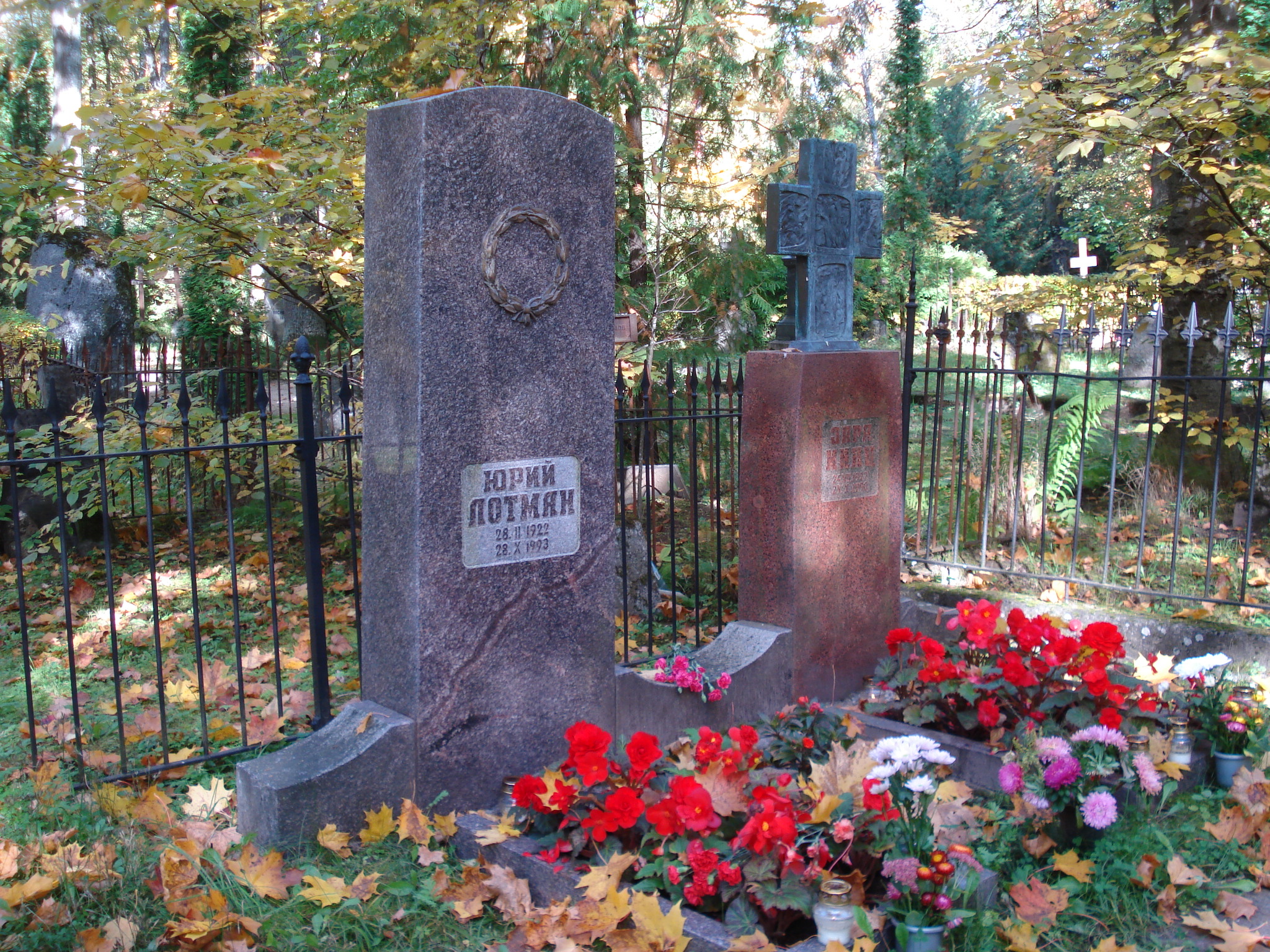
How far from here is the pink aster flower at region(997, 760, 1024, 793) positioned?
2.80 meters

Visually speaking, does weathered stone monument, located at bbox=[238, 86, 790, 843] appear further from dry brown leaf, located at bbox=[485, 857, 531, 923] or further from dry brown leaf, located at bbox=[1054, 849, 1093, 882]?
dry brown leaf, located at bbox=[1054, 849, 1093, 882]

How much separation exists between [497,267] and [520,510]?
80 cm

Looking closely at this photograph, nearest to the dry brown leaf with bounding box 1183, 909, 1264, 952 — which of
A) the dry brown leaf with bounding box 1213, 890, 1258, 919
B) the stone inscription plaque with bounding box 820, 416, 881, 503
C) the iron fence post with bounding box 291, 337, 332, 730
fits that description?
the dry brown leaf with bounding box 1213, 890, 1258, 919

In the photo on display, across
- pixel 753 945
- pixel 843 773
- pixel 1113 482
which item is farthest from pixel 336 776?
pixel 1113 482

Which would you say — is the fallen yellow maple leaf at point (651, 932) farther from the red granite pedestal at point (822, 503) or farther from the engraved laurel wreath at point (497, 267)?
the red granite pedestal at point (822, 503)

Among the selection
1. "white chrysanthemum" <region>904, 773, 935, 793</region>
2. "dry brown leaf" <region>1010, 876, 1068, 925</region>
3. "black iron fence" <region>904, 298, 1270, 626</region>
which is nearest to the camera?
"white chrysanthemum" <region>904, 773, 935, 793</region>

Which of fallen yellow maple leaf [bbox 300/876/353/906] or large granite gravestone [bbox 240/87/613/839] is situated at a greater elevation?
large granite gravestone [bbox 240/87/613/839]

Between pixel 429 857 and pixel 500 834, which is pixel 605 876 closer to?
pixel 500 834

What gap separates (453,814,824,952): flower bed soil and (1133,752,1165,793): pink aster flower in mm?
1233

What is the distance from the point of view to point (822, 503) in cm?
416

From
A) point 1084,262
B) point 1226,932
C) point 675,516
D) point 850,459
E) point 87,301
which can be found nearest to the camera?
point 1226,932

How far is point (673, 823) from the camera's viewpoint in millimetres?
2527

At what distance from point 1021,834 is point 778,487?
1.68 m

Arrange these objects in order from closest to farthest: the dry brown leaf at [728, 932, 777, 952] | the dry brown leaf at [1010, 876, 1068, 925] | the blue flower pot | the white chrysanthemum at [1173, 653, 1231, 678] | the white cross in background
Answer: the dry brown leaf at [728, 932, 777, 952] → the dry brown leaf at [1010, 876, 1068, 925] → the blue flower pot → the white chrysanthemum at [1173, 653, 1231, 678] → the white cross in background
